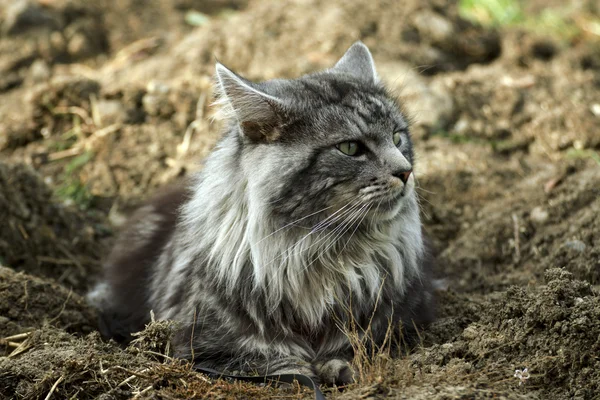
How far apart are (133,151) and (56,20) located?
203 centimetres

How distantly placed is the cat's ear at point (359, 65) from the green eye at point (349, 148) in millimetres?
592

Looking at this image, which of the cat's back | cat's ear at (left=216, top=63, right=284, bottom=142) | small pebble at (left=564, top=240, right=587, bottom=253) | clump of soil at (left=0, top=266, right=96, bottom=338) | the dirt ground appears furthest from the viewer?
the cat's back

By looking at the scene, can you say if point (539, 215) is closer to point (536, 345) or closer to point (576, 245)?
point (576, 245)

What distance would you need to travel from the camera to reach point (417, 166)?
540cm

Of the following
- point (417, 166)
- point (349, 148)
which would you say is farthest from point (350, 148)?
point (417, 166)

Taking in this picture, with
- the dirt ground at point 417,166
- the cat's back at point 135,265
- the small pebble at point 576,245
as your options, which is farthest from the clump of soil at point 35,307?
the small pebble at point 576,245

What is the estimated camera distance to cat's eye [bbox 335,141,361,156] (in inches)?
127

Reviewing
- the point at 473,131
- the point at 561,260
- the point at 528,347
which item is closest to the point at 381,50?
the point at 473,131

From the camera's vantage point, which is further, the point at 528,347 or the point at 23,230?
the point at 23,230

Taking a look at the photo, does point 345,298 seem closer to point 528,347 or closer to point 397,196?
point 397,196

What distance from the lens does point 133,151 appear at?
5.86 metres

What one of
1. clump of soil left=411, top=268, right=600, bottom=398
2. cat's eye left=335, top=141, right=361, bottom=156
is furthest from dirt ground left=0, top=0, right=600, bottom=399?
cat's eye left=335, top=141, right=361, bottom=156

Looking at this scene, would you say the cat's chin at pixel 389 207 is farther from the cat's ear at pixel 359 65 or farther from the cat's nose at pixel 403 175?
the cat's ear at pixel 359 65

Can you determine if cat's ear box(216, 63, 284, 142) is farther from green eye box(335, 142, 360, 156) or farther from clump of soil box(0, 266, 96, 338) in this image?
clump of soil box(0, 266, 96, 338)
